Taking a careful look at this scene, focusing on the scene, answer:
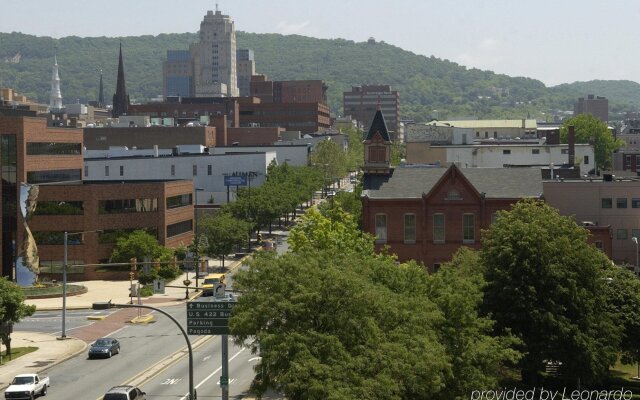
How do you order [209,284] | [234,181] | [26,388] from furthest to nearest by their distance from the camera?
[234,181] → [209,284] → [26,388]

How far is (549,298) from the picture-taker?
6406 centimetres

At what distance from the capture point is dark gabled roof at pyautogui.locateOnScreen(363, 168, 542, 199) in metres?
96.8

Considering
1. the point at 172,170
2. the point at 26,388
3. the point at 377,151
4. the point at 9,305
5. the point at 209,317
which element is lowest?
the point at 26,388

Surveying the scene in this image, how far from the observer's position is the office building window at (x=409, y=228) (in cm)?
9575

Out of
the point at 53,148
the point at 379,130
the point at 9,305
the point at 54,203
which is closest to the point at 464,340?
the point at 9,305

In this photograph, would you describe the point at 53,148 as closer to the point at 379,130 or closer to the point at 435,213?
the point at 379,130

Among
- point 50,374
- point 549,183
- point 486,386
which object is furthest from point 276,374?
point 549,183

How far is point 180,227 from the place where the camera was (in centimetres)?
13388

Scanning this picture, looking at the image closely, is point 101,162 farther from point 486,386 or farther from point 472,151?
point 486,386

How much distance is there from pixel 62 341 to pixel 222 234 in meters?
42.4

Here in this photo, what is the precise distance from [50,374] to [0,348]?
10402mm

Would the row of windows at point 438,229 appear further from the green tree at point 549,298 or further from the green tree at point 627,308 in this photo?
the green tree at point 549,298

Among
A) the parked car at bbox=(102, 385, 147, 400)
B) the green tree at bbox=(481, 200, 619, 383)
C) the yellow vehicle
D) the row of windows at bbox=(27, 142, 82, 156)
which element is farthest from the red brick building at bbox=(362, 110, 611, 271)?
the row of windows at bbox=(27, 142, 82, 156)

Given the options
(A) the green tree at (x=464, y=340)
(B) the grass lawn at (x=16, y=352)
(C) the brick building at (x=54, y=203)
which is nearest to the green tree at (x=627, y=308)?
(A) the green tree at (x=464, y=340)
